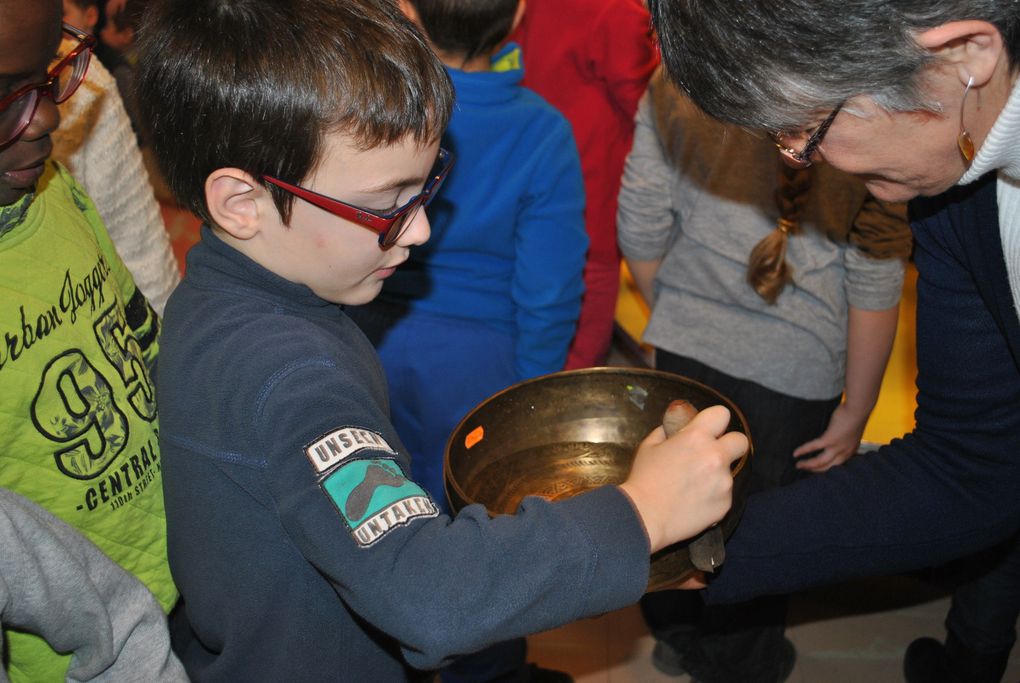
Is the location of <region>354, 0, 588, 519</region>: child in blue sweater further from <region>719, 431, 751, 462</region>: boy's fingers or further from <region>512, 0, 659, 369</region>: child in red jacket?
<region>719, 431, 751, 462</region>: boy's fingers

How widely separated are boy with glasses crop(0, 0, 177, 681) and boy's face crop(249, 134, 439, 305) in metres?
0.23

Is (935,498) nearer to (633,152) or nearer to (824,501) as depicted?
(824,501)

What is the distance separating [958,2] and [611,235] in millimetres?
1470

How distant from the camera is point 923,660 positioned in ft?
6.63

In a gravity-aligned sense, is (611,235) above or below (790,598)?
above

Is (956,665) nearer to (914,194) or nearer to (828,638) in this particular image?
(828,638)

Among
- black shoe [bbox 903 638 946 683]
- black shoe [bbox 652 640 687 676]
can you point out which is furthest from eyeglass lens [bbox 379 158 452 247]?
black shoe [bbox 903 638 946 683]

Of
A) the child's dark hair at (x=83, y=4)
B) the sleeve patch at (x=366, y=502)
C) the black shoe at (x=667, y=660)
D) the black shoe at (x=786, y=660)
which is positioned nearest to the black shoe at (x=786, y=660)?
the black shoe at (x=786, y=660)

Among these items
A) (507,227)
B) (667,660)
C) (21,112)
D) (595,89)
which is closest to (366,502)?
(21,112)

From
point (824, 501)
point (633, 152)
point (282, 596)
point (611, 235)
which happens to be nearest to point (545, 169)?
point (633, 152)

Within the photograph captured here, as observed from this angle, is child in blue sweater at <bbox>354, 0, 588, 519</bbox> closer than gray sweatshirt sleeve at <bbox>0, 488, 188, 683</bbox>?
No

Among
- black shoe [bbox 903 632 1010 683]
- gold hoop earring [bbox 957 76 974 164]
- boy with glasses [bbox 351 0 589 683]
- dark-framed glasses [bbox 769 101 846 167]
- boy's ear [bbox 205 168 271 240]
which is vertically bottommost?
black shoe [bbox 903 632 1010 683]

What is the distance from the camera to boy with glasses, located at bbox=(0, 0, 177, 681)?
0.98 m

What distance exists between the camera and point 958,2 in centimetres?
83
